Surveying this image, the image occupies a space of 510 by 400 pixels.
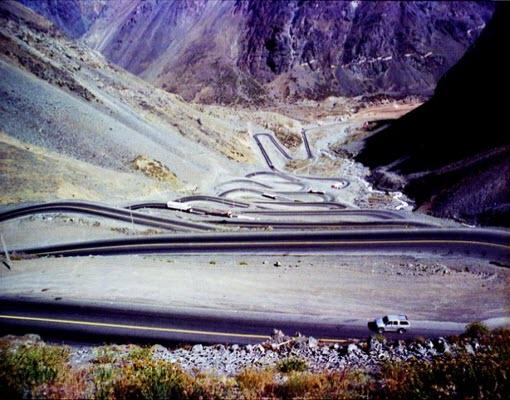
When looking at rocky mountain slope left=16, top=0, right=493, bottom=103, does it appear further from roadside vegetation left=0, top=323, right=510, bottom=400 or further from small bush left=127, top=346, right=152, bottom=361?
roadside vegetation left=0, top=323, right=510, bottom=400

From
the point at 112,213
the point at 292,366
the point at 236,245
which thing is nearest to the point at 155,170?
the point at 112,213

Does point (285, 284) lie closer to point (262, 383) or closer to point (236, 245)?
point (236, 245)

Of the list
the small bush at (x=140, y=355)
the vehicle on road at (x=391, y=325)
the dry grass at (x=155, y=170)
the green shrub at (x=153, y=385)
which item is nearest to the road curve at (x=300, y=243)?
the vehicle on road at (x=391, y=325)

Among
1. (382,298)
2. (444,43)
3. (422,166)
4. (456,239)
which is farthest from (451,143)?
(444,43)

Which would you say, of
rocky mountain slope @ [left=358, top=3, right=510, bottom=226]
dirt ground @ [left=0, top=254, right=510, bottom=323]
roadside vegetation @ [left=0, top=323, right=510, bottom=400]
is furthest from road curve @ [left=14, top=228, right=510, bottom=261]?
roadside vegetation @ [left=0, top=323, right=510, bottom=400]

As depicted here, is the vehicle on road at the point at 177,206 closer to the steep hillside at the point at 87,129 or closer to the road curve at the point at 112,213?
the road curve at the point at 112,213

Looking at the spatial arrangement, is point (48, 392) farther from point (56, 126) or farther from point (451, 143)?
point (451, 143)
